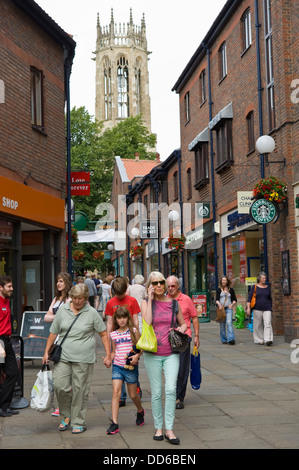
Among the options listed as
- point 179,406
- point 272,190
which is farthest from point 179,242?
point 179,406

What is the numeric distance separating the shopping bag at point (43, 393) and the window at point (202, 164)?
18.7m

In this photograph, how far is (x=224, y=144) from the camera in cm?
2317

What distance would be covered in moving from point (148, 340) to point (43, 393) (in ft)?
4.58

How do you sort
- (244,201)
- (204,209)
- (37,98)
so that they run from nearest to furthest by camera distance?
(37,98) < (244,201) < (204,209)

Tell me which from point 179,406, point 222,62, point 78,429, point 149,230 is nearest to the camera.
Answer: point 78,429

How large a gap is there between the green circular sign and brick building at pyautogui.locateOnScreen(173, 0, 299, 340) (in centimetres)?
43

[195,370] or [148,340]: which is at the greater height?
[148,340]

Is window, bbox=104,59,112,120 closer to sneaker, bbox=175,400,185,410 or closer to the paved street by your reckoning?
the paved street

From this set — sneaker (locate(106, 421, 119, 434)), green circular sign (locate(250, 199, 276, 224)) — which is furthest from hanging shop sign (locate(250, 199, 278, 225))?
sneaker (locate(106, 421, 119, 434))

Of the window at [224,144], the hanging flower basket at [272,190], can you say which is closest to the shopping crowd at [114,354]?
the hanging flower basket at [272,190]

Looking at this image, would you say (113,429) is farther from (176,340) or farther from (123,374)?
(176,340)

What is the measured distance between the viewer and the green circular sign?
16.5 metres

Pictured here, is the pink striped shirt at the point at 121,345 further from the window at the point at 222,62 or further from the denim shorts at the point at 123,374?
the window at the point at 222,62
